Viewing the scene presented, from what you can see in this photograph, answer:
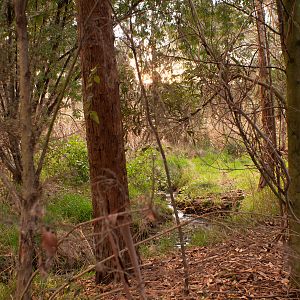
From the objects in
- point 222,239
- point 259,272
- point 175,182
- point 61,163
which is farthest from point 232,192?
point 259,272

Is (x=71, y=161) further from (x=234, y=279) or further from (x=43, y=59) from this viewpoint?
(x=234, y=279)

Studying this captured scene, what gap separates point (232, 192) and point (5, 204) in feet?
19.9

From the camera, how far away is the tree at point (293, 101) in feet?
12.8

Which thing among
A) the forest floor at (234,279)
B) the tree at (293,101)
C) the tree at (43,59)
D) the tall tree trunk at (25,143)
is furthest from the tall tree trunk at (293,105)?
the tree at (43,59)

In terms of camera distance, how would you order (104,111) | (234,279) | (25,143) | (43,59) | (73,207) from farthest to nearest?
(73,207), (43,59), (104,111), (234,279), (25,143)

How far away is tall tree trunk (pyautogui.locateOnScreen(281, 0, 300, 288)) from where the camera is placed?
12.8 ft

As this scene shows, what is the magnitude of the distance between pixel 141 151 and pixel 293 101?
233cm

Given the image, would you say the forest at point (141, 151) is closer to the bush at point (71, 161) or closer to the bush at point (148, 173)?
the bush at point (71, 161)

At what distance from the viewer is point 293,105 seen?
3.99 meters

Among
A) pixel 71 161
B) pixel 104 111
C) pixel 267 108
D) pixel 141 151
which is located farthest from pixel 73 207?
pixel 267 108

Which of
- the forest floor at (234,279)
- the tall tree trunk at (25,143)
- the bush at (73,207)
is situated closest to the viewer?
the tall tree trunk at (25,143)

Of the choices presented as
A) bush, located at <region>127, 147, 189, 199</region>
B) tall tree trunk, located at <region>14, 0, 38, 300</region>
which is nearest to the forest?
tall tree trunk, located at <region>14, 0, 38, 300</region>

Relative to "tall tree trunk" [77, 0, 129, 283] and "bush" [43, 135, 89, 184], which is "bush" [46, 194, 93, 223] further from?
"tall tree trunk" [77, 0, 129, 283]

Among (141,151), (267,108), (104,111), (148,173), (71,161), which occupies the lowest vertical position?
(148,173)
